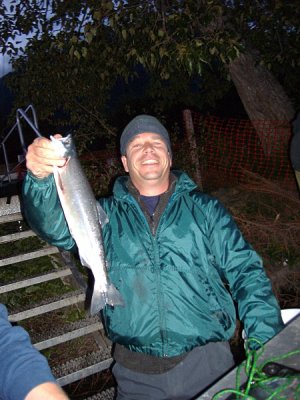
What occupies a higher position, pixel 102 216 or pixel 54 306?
pixel 102 216

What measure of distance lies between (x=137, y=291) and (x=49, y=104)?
7044 millimetres

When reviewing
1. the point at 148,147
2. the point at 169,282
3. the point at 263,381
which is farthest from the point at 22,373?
the point at 148,147

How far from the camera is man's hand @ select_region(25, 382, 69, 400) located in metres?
1.34

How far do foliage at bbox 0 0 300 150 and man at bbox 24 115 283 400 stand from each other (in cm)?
304

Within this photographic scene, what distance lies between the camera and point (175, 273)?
8.02 ft

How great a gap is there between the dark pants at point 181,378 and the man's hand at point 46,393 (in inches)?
45.4

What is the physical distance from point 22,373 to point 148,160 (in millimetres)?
1603

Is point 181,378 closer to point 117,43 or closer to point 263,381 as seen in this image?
point 263,381

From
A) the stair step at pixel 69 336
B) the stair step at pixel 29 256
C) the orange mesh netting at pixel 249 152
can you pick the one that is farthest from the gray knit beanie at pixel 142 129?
the orange mesh netting at pixel 249 152

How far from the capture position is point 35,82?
823cm

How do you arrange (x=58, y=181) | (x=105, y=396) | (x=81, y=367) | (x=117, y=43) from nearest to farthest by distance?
1. (x=58, y=181)
2. (x=105, y=396)
3. (x=81, y=367)
4. (x=117, y=43)

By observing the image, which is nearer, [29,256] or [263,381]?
[263,381]

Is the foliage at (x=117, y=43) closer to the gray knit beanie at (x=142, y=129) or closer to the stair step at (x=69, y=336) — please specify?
the gray knit beanie at (x=142, y=129)

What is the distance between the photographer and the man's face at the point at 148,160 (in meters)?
2.64
